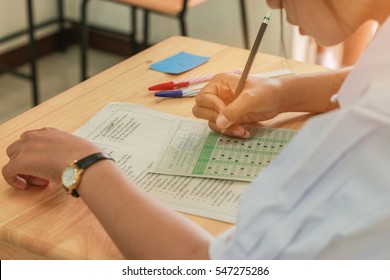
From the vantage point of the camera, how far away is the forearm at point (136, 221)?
960 mm

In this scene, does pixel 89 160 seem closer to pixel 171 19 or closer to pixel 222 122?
pixel 222 122

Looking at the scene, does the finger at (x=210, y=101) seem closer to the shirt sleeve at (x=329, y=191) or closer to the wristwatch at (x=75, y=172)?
the wristwatch at (x=75, y=172)

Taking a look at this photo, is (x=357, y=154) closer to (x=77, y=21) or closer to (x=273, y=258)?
(x=273, y=258)

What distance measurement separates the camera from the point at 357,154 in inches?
32.6

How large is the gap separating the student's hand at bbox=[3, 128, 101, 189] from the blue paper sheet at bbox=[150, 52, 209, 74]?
0.48 metres

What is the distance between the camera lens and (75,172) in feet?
3.52

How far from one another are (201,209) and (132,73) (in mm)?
611

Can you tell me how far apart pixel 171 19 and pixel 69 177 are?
9.26 feet

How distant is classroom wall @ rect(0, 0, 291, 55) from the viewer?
363 cm

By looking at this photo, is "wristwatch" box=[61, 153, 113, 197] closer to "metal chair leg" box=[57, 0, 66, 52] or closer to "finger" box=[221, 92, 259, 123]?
"finger" box=[221, 92, 259, 123]

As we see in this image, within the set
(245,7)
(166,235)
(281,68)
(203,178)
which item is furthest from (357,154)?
(245,7)

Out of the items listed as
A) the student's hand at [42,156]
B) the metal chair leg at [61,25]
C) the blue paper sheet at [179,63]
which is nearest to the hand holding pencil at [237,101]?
the blue paper sheet at [179,63]

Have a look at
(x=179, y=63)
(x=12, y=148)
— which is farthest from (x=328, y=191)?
(x=179, y=63)

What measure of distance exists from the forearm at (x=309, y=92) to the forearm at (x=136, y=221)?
0.51 metres
